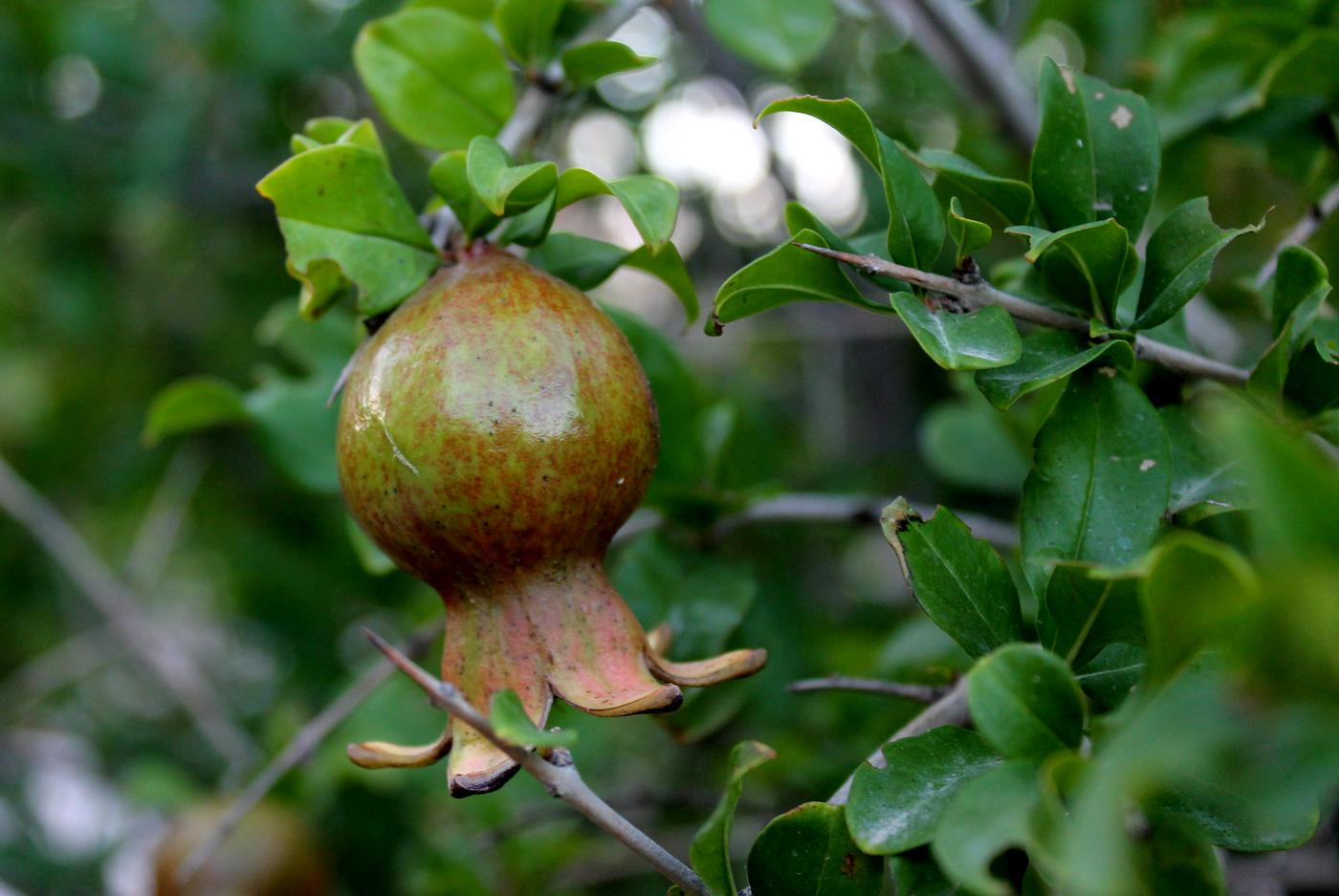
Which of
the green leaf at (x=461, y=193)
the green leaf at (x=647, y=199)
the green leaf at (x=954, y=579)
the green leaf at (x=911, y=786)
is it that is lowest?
the green leaf at (x=911, y=786)

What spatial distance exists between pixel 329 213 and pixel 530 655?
0.30 m

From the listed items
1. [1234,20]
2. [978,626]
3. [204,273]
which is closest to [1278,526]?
[978,626]

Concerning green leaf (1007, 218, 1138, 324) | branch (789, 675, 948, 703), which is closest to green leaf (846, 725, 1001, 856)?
branch (789, 675, 948, 703)

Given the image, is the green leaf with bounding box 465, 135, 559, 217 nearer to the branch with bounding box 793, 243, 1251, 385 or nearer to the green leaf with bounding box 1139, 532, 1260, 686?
the branch with bounding box 793, 243, 1251, 385

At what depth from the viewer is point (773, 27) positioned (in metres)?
1.10

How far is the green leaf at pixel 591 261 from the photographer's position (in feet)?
2.58

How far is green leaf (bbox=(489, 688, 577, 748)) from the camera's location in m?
0.53

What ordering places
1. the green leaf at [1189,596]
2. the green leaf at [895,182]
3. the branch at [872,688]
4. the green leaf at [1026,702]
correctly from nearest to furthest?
the green leaf at [1189,596], the green leaf at [1026,702], the green leaf at [895,182], the branch at [872,688]

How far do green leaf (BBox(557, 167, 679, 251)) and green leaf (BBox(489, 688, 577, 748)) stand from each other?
0.85 ft

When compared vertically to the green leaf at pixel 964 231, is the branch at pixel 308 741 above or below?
below

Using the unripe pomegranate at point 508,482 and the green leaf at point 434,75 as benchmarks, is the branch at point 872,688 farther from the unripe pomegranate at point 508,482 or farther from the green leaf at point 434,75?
the green leaf at point 434,75

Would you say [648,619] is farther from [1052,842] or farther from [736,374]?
[736,374]

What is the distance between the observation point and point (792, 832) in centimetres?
66

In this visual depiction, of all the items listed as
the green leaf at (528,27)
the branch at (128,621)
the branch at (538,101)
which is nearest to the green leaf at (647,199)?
the branch at (538,101)
